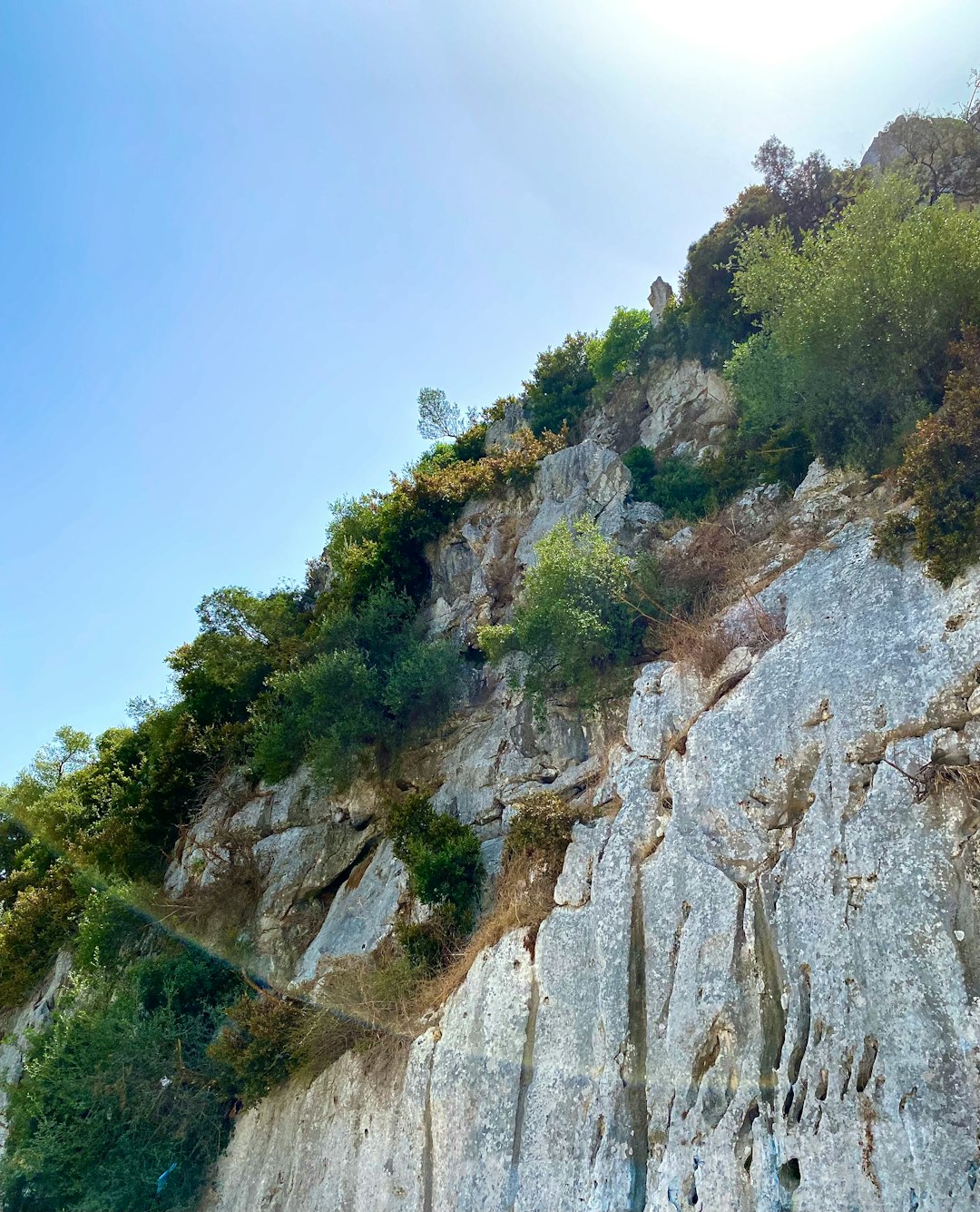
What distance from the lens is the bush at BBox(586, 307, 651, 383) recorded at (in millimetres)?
26609

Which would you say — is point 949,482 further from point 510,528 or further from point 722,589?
point 510,528

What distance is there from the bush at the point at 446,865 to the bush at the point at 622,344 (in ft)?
59.0

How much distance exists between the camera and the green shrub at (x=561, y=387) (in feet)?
93.1

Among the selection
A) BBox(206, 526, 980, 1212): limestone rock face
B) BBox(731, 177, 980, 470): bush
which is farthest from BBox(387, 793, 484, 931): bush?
BBox(731, 177, 980, 470): bush

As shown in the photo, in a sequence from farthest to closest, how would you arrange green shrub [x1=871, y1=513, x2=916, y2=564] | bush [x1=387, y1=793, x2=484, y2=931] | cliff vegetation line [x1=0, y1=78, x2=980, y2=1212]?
bush [x1=387, y1=793, x2=484, y2=931]
cliff vegetation line [x1=0, y1=78, x2=980, y2=1212]
green shrub [x1=871, y1=513, x2=916, y2=564]

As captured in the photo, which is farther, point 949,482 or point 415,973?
point 415,973

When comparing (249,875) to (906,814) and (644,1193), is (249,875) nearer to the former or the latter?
(644,1193)

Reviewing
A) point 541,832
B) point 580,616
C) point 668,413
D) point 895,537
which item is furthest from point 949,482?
point 668,413

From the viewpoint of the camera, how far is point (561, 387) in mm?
29406

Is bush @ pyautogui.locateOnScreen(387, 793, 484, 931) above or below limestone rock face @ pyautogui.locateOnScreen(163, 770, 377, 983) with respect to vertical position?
below

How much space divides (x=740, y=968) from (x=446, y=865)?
21.9 feet

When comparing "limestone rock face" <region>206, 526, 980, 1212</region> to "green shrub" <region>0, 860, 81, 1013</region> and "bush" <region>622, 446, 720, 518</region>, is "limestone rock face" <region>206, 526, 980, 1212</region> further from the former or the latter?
"green shrub" <region>0, 860, 81, 1013</region>

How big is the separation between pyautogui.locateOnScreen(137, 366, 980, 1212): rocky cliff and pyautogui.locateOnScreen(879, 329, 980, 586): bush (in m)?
0.49

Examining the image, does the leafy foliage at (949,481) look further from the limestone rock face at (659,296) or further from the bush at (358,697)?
the limestone rock face at (659,296)
